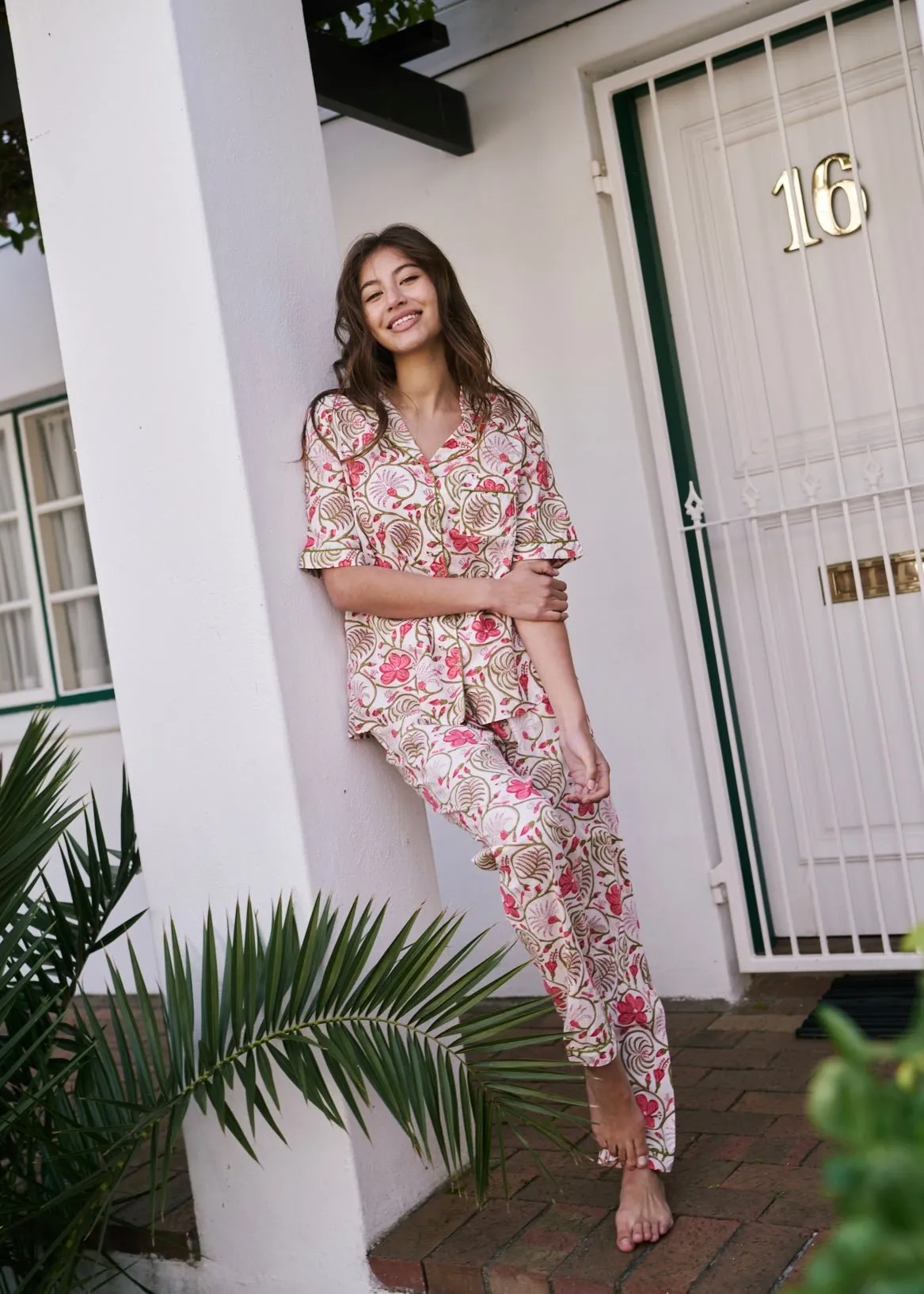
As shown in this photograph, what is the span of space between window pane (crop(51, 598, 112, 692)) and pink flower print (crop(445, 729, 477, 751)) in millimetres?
3109

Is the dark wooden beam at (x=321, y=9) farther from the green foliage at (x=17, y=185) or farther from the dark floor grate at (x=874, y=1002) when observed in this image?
the dark floor grate at (x=874, y=1002)

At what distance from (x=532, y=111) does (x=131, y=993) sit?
373 cm

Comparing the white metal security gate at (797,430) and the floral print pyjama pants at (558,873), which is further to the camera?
the white metal security gate at (797,430)

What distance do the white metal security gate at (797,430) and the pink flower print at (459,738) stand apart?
132cm

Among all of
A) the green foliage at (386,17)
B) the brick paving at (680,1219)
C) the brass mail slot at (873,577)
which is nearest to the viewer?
the brick paving at (680,1219)

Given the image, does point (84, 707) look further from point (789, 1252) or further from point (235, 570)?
point (789, 1252)

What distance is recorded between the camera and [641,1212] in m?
2.54

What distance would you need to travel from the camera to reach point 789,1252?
2.38 metres

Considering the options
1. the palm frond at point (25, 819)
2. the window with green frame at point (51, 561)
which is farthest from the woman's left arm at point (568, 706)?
the window with green frame at point (51, 561)

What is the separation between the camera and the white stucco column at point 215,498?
9.04 ft

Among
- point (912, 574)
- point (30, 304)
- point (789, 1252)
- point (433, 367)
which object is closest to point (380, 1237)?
point (789, 1252)

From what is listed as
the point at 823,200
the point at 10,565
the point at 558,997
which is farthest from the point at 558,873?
the point at 10,565

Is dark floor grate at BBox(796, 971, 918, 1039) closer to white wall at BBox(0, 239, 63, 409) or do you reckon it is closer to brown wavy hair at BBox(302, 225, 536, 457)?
brown wavy hair at BBox(302, 225, 536, 457)

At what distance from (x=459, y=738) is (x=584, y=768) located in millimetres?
264
